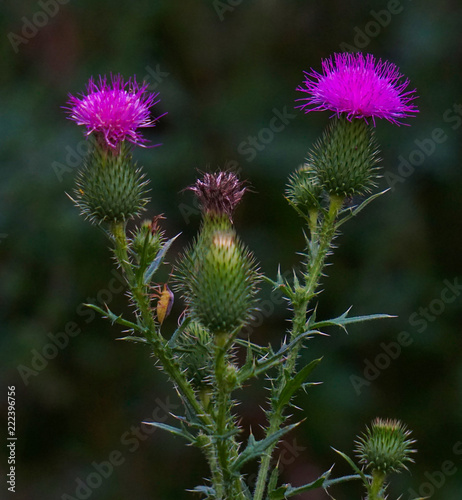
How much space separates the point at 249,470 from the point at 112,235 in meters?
3.13

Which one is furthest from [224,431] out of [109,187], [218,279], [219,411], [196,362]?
[109,187]

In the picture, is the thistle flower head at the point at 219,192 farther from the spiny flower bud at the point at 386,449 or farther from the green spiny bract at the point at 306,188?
the spiny flower bud at the point at 386,449

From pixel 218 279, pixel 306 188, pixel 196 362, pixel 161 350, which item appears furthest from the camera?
pixel 306 188

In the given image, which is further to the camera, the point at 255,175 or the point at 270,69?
the point at 270,69

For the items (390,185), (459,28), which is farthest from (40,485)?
(459,28)

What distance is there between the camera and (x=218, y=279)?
2.61 metres

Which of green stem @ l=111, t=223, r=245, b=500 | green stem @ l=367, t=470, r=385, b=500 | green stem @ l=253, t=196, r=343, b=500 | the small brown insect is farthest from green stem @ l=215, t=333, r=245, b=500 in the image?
green stem @ l=367, t=470, r=385, b=500

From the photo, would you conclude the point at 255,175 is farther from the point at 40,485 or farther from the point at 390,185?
the point at 40,485

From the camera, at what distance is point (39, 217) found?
527 cm
